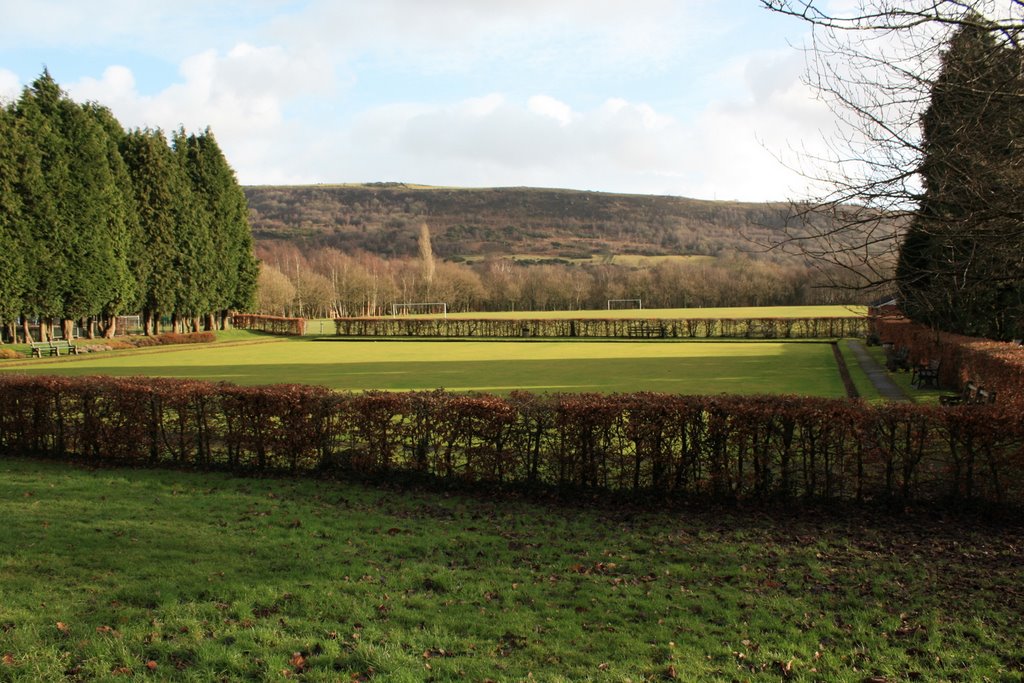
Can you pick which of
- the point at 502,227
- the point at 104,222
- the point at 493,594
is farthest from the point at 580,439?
the point at 502,227

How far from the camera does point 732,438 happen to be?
8.32 m

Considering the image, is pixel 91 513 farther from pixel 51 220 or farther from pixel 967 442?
pixel 51 220

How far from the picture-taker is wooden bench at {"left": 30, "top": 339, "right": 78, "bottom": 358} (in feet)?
112

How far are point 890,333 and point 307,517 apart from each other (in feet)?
97.0

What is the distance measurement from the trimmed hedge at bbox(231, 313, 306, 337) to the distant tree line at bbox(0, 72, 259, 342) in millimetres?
2437

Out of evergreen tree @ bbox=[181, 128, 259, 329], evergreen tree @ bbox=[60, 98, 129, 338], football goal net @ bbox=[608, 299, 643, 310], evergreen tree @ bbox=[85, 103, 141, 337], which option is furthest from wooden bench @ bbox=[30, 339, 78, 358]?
football goal net @ bbox=[608, 299, 643, 310]

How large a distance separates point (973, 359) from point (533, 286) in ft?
325

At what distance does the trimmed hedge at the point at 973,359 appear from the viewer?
36.8 ft

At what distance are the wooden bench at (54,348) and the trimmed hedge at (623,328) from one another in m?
22.0

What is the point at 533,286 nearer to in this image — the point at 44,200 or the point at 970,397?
the point at 44,200

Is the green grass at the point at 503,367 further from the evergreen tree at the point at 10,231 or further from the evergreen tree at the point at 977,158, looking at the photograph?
the evergreen tree at the point at 977,158

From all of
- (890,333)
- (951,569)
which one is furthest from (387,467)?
(890,333)

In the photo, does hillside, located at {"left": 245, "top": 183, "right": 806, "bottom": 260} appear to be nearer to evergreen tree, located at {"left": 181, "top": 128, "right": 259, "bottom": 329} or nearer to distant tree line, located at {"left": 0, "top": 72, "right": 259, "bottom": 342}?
evergreen tree, located at {"left": 181, "top": 128, "right": 259, "bottom": 329}

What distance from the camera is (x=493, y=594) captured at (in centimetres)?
533
